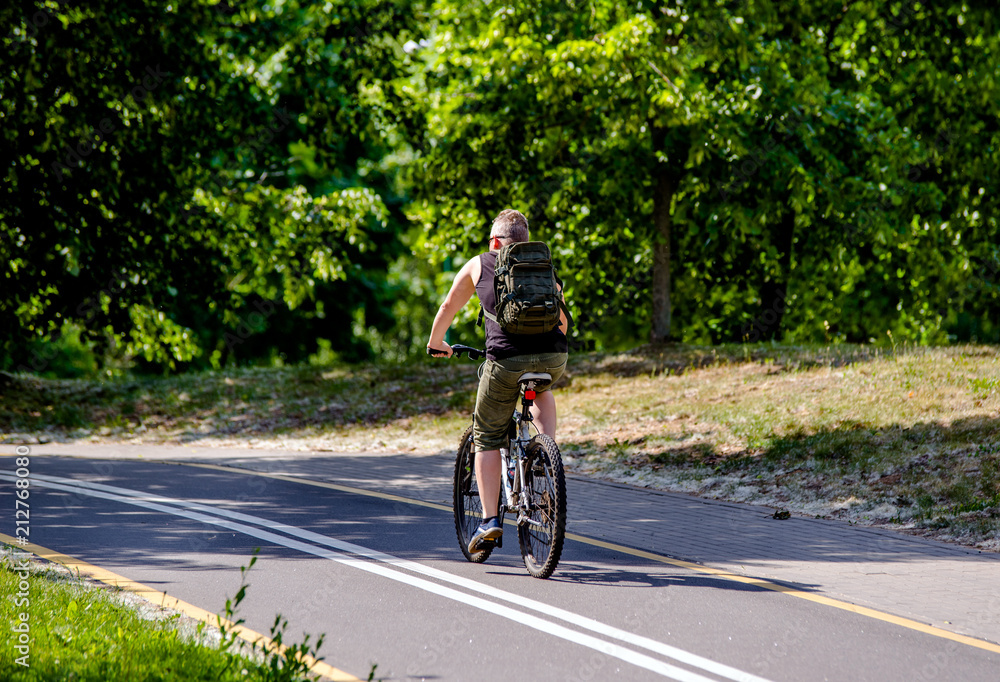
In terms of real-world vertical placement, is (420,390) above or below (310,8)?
below

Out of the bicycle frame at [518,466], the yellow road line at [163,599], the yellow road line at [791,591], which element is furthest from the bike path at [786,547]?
the yellow road line at [163,599]

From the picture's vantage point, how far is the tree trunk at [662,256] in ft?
57.3

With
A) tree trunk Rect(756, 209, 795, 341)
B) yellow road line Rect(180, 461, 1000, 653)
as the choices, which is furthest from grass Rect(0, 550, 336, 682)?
tree trunk Rect(756, 209, 795, 341)

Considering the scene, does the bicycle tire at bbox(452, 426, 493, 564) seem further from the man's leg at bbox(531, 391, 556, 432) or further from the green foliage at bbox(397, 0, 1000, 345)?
the green foliage at bbox(397, 0, 1000, 345)

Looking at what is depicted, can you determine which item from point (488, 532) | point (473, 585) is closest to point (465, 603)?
point (473, 585)

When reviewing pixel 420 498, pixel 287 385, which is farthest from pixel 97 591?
pixel 287 385

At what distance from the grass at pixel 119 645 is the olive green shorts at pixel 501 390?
1.83 meters

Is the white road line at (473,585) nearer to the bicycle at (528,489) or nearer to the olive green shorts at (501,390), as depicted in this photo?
the bicycle at (528,489)

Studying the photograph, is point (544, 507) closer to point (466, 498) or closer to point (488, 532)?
point (488, 532)

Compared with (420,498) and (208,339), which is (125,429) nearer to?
(420,498)

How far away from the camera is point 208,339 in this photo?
92.0ft

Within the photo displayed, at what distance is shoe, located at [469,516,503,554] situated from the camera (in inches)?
228

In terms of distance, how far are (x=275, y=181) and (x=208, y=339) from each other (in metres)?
5.30

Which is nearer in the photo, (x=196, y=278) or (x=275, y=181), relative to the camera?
(x=196, y=278)
